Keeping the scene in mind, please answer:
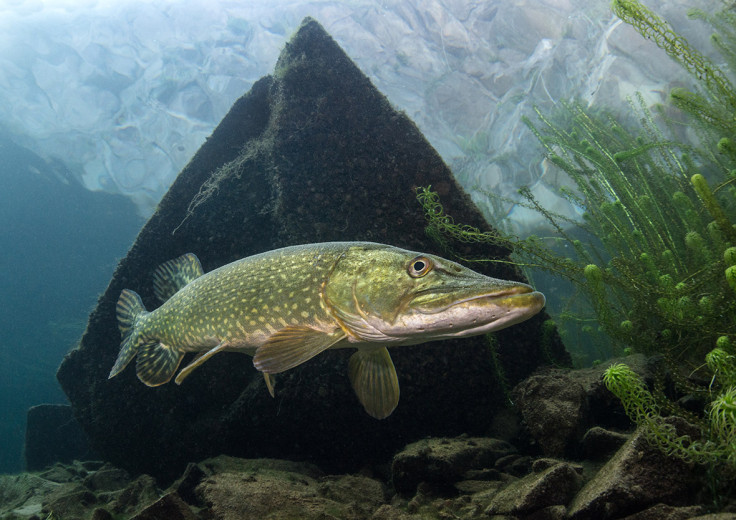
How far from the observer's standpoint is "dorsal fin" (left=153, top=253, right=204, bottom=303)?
3.96 meters

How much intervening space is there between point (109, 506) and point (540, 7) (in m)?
19.9

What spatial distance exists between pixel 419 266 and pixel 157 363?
281cm

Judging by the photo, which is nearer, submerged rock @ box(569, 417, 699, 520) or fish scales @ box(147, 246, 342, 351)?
submerged rock @ box(569, 417, 699, 520)

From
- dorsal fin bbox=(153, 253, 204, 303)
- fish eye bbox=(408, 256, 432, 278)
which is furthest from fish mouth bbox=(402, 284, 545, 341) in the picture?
dorsal fin bbox=(153, 253, 204, 303)

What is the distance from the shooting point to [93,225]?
31078 mm

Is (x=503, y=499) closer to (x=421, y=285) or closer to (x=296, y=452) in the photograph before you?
(x=421, y=285)

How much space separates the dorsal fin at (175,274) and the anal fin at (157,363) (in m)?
0.72

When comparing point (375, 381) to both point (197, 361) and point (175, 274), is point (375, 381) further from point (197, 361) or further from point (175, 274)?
point (175, 274)

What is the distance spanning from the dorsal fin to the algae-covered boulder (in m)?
0.53

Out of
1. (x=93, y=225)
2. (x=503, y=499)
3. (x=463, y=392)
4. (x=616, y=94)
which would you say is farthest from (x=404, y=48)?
(x=93, y=225)

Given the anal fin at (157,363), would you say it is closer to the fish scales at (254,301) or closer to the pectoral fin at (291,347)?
the fish scales at (254,301)

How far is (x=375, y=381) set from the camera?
2.70 meters

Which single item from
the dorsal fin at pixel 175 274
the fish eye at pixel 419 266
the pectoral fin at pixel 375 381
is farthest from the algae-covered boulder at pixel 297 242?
the fish eye at pixel 419 266

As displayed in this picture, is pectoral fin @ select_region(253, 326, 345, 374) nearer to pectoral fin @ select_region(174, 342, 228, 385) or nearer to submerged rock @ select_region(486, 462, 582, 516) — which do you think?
pectoral fin @ select_region(174, 342, 228, 385)
